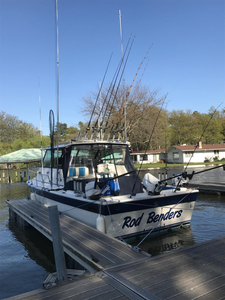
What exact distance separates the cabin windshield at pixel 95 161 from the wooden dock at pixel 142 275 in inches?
110

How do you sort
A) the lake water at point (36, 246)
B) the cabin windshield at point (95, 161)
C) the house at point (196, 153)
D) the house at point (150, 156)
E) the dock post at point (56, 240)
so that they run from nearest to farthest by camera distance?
the dock post at point (56, 240), the lake water at point (36, 246), the cabin windshield at point (95, 161), the house at point (196, 153), the house at point (150, 156)

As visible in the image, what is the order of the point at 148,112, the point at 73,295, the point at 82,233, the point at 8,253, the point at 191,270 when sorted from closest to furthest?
the point at 73,295 < the point at 191,270 < the point at 82,233 < the point at 8,253 < the point at 148,112

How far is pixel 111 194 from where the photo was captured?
23.5 ft

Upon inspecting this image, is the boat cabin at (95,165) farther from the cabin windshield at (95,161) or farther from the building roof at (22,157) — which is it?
the building roof at (22,157)

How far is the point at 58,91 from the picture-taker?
7.36 metres

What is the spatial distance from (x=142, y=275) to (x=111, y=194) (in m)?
3.40

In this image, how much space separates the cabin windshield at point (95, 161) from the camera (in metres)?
8.01

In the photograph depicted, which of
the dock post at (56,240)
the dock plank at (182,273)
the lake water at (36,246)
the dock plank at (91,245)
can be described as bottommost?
the lake water at (36,246)

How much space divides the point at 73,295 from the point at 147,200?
141 inches

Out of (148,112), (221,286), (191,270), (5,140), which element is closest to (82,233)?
(191,270)

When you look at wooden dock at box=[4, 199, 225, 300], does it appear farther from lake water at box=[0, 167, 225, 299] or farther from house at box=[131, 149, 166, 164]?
house at box=[131, 149, 166, 164]

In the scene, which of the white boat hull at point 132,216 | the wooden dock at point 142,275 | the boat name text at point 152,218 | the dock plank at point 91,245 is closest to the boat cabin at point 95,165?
the white boat hull at point 132,216

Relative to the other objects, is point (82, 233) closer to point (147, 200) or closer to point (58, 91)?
point (147, 200)

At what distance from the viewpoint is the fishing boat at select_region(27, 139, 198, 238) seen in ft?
21.0
